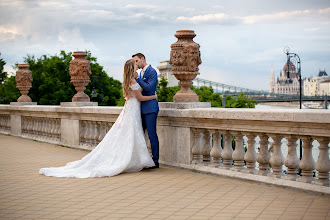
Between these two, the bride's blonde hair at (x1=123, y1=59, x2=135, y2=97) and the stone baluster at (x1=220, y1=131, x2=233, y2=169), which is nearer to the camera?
the stone baluster at (x1=220, y1=131, x2=233, y2=169)

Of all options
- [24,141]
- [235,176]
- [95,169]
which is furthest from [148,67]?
[24,141]

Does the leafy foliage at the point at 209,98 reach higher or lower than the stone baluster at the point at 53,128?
higher

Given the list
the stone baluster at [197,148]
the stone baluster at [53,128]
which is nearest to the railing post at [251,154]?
the stone baluster at [197,148]

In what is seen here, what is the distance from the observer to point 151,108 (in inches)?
339

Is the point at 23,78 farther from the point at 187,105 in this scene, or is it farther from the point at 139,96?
the point at 187,105

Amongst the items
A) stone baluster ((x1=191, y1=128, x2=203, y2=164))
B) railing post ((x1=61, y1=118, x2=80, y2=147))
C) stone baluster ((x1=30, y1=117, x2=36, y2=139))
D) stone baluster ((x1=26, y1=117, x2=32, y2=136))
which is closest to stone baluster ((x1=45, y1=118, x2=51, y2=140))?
stone baluster ((x1=30, y1=117, x2=36, y2=139))

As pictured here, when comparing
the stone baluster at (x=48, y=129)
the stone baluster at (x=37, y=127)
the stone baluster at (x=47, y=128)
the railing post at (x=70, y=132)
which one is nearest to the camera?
the railing post at (x=70, y=132)

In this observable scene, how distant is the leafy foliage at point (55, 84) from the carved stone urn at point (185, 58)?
161 feet

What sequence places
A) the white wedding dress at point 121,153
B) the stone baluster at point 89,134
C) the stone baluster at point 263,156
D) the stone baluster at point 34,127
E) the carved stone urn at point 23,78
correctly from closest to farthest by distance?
the stone baluster at point 263,156, the white wedding dress at point 121,153, the stone baluster at point 89,134, the stone baluster at point 34,127, the carved stone urn at point 23,78

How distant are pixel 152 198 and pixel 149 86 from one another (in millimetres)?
2708

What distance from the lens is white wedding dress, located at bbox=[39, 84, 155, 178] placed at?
26.8 feet

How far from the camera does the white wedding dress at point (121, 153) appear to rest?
8172mm

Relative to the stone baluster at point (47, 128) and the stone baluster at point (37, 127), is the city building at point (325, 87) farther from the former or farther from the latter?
the stone baluster at point (47, 128)

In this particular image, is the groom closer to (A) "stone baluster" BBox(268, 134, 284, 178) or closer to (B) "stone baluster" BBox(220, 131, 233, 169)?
(B) "stone baluster" BBox(220, 131, 233, 169)
